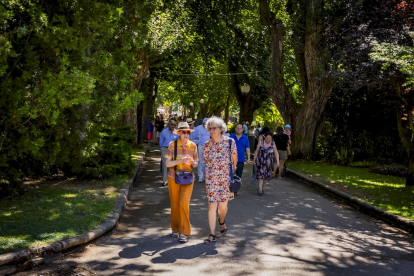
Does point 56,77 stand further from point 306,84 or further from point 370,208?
point 306,84

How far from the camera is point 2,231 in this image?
6785 mm

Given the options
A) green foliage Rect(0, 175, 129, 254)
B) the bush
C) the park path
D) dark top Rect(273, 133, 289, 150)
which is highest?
dark top Rect(273, 133, 289, 150)

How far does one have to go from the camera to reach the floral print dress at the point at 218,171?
7.31 m

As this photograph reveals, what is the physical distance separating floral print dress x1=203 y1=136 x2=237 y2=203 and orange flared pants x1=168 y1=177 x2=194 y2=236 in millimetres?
325

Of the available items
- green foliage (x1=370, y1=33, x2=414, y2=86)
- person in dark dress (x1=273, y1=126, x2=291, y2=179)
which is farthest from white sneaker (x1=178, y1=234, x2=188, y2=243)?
person in dark dress (x1=273, y1=126, x2=291, y2=179)

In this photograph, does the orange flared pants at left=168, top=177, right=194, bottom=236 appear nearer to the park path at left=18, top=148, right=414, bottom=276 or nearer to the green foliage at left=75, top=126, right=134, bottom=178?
the park path at left=18, top=148, right=414, bottom=276

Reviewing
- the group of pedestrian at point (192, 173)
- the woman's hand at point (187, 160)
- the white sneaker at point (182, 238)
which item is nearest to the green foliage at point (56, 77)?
the group of pedestrian at point (192, 173)

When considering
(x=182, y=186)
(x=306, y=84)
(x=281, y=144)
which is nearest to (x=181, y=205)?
(x=182, y=186)

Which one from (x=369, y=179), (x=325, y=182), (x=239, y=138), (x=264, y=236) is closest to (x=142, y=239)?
(x=264, y=236)

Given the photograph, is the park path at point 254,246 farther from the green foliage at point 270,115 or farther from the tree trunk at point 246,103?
the green foliage at point 270,115

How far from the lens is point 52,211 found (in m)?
8.36

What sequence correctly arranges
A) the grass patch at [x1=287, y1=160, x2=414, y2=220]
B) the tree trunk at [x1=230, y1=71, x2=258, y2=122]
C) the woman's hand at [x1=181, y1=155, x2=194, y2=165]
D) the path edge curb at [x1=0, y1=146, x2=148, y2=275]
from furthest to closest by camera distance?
the tree trunk at [x1=230, y1=71, x2=258, y2=122] < the grass patch at [x1=287, y1=160, x2=414, y2=220] < the woman's hand at [x1=181, y1=155, x2=194, y2=165] < the path edge curb at [x1=0, y1=146, x2=148, y2=275]

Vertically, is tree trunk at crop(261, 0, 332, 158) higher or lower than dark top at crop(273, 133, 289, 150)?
higher

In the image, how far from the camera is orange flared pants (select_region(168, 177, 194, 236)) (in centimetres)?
726
